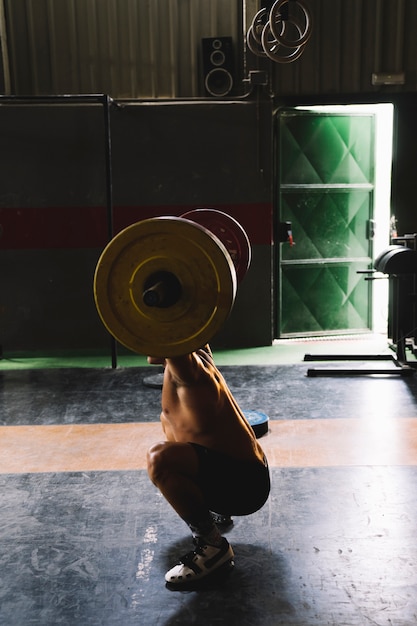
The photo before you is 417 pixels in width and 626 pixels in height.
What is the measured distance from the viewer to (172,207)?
5648mm

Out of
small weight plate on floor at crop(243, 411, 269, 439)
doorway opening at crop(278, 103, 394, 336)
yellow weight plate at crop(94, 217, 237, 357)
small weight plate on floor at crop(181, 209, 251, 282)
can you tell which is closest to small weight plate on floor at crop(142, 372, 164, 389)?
small weight plate on floor at crop(243, 411, 269, 439)

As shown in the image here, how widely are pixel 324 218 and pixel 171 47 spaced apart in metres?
2.04

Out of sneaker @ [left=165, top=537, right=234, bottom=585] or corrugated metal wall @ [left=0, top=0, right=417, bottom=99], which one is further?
corrugated metal wall @ [left=0, top=0, right=417, bottom=99]

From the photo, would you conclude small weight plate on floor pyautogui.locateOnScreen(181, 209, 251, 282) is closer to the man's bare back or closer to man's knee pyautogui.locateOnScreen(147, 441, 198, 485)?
the man's bare back

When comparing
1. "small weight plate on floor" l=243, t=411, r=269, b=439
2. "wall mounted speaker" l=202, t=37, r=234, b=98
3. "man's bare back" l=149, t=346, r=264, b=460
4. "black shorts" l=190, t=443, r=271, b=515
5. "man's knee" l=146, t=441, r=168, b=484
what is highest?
"wall mounted speaker" l=202, t=37, r=234, b=98

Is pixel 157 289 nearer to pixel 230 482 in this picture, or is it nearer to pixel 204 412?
pixel 204 412

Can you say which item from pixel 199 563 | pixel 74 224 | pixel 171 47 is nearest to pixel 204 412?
pixel 199 563

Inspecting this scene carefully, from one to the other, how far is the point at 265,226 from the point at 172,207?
834 millimetres

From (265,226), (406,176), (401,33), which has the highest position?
(401,33)

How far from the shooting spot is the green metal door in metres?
5.82

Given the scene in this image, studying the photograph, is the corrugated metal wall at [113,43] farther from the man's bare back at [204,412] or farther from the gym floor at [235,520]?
the man's bare back at [204,412]

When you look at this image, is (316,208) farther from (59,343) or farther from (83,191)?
(59,343)

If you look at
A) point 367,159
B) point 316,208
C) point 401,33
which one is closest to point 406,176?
point 367,159

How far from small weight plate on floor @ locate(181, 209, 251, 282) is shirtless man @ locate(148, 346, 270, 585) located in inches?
24.9
